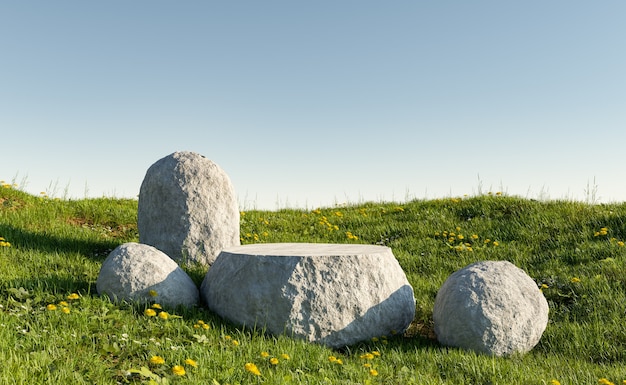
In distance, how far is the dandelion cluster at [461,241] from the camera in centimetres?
1031

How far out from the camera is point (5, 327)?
525cm

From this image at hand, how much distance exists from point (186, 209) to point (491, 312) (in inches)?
166

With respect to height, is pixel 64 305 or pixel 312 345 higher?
pixel 64 305

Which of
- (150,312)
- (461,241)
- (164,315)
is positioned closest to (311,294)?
(164,315)

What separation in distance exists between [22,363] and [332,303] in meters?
3.05

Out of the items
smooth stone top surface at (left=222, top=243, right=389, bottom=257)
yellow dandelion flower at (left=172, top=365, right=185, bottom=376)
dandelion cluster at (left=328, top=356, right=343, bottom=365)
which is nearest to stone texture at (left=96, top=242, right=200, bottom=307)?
smooth stone top surface at (left=222, top=243, right=389, bottom=257)

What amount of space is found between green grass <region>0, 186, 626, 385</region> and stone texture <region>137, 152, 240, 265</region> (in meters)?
0.47

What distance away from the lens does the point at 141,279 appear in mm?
6367

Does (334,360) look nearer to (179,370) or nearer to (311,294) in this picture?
(311,294)

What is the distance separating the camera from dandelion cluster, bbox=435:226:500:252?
33.8 ft

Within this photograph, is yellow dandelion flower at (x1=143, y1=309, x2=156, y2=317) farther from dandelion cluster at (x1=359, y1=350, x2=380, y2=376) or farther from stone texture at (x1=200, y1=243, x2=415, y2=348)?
dandelion cluster at (x1=359, y1=350, x2=380, y2=376)

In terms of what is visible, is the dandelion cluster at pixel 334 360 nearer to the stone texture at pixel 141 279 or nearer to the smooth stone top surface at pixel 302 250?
the smooth stone top surface at pixel 302 250

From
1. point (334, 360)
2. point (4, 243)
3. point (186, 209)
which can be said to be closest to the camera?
point (334, 360)

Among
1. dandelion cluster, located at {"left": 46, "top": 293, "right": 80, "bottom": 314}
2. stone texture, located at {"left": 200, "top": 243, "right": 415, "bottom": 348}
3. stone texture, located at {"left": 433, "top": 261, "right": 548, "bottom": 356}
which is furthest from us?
stone texture, located at {"left": 433, "top": 261, "right": 548, "bottom": 356}
